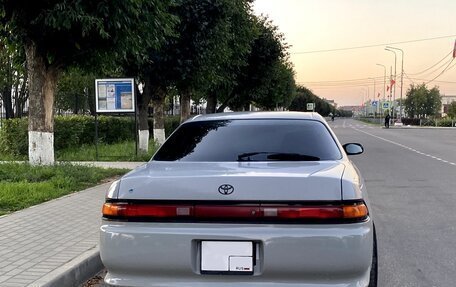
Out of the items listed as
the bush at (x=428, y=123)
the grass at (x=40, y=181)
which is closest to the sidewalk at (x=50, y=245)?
the grass at (x=40, y=181)

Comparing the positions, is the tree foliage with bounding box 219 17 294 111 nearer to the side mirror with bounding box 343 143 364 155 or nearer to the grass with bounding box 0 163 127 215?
the grass with bounding box 0 163 127 215

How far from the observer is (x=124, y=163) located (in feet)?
48.7

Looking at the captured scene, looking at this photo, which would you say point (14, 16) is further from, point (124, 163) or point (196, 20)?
point (196, 20)

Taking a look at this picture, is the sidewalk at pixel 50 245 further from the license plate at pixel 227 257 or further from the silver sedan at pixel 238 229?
the license plate at pixel 227 257

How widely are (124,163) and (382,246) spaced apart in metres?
9.93

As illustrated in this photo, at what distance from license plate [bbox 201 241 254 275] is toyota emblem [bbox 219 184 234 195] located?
304 mm

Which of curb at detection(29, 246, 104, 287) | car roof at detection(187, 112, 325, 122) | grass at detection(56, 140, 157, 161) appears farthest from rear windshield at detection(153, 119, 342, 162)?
grass at detection(56, 140, 157, 161)

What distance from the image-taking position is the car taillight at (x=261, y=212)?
313cm

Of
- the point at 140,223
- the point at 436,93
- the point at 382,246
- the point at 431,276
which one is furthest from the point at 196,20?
the point at 436,93

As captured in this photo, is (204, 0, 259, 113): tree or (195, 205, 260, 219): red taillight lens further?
(204, 0, 259, 113): tree

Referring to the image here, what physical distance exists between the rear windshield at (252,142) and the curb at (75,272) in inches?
52.0

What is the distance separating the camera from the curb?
4.32 meters

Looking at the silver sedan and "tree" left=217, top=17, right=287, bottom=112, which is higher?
"tree" left=217, top=17, right=287, bottom=112

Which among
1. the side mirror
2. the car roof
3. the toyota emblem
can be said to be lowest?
the toyota emblem
